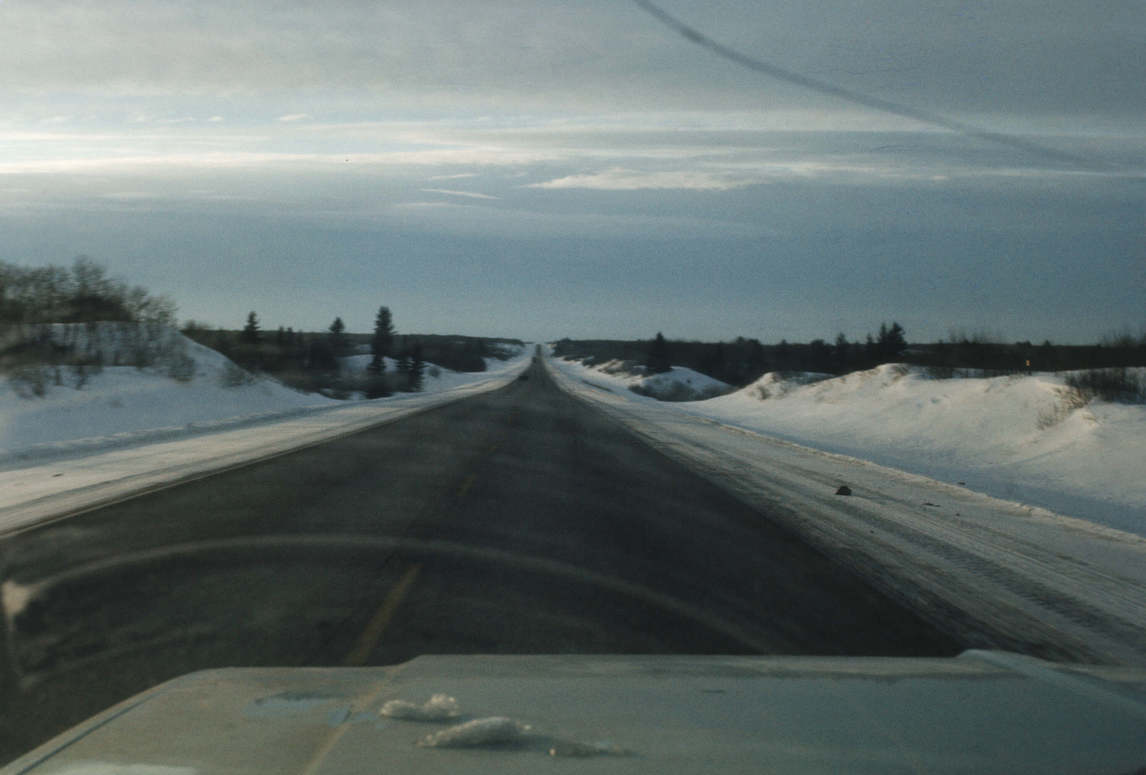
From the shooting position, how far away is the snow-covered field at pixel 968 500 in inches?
274

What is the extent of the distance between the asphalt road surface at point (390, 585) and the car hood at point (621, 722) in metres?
1.57

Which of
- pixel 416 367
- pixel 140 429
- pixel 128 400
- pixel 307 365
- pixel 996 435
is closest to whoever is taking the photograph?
pixel 996 435

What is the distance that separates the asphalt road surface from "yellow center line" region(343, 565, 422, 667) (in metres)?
0.03

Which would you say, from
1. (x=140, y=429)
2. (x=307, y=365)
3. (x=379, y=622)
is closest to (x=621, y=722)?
(x=379, y=622)

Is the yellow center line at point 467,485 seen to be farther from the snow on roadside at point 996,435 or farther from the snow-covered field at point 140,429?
the snow on roadside at point 996,435

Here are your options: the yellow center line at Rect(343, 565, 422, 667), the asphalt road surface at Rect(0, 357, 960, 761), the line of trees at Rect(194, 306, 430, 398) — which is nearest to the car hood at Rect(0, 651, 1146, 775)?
the yellow center line at Rect(343, 565, 422, 667)

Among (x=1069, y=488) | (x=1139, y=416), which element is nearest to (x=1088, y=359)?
(x=1139, y=416)

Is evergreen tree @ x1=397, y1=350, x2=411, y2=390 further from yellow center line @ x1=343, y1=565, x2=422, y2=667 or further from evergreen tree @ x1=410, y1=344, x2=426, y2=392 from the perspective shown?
yellow center line @ x1=343, y1=565, x2=422, y2=667

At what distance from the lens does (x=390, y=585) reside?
735cm

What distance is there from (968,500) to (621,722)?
12128mm

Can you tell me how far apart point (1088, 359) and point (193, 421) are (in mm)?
29159

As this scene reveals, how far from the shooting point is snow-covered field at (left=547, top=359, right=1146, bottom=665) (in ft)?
22.8

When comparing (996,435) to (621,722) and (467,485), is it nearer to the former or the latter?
(467,485)

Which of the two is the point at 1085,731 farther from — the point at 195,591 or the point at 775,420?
the point at 775,420
